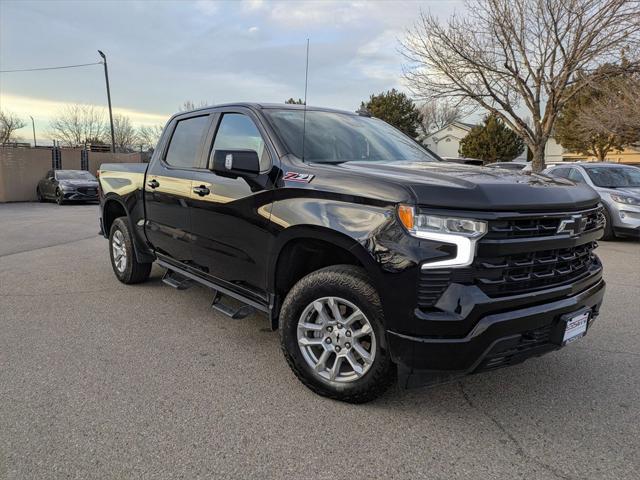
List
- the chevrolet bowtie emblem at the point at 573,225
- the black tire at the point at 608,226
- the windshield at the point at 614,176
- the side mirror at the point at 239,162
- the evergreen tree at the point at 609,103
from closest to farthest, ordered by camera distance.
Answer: the chevrolet bowtie emblem at the point at 573,225, the side mirror at the point at 239,162, the black tire at the point at 608,226, the windshield at the point at 614,176, the evergreen tree at the point at 609,103

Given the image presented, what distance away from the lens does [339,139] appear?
12.6 ft

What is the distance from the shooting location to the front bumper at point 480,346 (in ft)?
8.13

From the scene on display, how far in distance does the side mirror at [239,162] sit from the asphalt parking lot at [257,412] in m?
1.43

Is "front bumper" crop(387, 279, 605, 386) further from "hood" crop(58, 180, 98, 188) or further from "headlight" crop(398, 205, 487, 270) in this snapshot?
"hood" crop(58, 180, 98, 188)

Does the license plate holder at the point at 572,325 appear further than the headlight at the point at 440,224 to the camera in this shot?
Yes

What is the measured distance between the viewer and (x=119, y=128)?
210 ft

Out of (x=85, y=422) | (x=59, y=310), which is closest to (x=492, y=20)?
(x=59, y=310)

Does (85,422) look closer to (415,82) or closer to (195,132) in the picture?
(195,132)

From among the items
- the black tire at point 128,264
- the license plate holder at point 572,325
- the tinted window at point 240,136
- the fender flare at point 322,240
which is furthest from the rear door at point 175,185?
the license plate holder at point 572,325

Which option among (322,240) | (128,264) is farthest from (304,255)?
(128,264)

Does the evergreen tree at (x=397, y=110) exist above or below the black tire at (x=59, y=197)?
above

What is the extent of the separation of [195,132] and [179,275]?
4.68 ft

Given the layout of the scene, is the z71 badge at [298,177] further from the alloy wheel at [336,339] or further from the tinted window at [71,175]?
the tinted window at [71,175]

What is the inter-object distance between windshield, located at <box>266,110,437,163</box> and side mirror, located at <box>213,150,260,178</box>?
0.93ft
